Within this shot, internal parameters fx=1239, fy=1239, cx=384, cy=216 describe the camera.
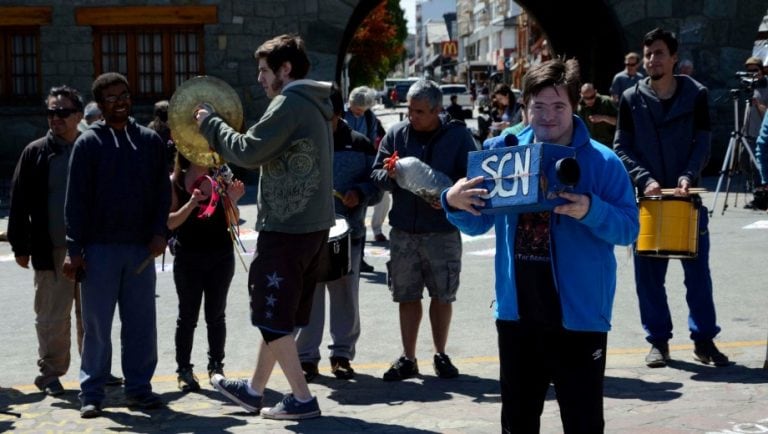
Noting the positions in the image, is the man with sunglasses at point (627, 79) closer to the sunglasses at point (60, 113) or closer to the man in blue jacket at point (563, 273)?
the sunglasses at point (60, 113)

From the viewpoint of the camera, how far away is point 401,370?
7.29 meters

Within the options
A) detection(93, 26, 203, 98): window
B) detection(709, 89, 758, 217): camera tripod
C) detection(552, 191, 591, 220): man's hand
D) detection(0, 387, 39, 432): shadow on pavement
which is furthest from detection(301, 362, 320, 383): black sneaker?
detection(93, 26, 203, 98): window

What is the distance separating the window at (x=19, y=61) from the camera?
19562 millimetres

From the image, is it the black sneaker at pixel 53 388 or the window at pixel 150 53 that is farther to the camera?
the window at pixel 150 53

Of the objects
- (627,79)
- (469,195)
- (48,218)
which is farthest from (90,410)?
(627,79)

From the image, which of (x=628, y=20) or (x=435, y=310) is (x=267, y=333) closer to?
(x=435, y=310)

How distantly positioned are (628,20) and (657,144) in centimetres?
1283

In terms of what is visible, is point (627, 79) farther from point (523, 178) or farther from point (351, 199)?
point (523, 178)

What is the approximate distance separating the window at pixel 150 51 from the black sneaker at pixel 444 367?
12.8 m

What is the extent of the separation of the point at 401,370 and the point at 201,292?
1.26 meters

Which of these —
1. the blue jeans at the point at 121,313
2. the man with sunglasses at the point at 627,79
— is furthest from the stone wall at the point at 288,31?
the blue jeans at the point at 121,313

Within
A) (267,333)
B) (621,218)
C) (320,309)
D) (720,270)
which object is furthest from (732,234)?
(621,218)

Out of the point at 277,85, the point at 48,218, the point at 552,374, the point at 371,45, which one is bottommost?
the point at 552,374

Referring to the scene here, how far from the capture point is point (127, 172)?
21.1 ft
